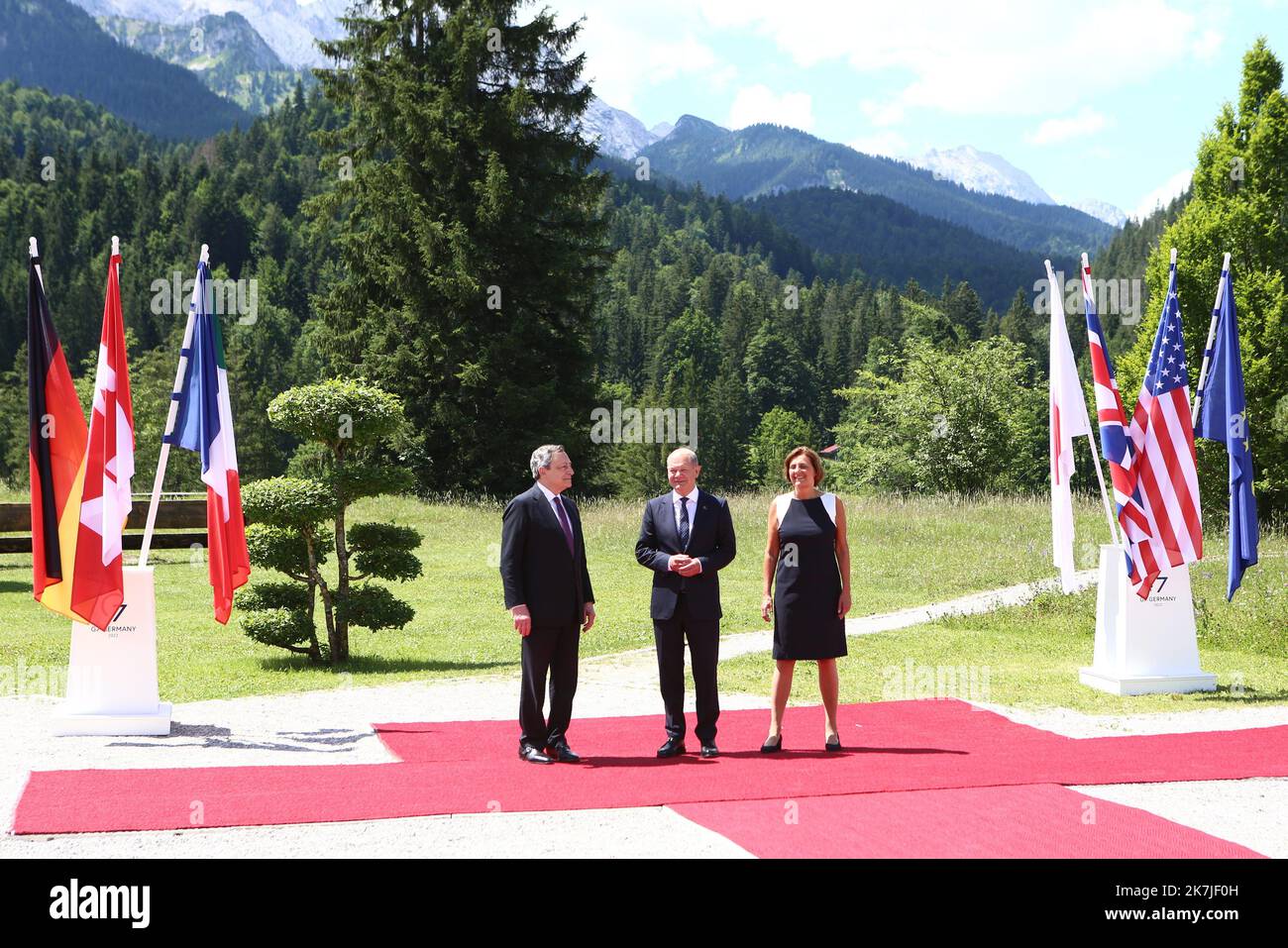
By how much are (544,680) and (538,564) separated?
0.83 metres

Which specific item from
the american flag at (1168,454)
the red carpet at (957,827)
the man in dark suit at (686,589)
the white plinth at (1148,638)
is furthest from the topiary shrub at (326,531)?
the red carpet at (957,827)

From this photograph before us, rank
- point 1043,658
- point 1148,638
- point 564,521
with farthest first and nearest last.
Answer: point 1043,658
point 1148,638
point 564,521

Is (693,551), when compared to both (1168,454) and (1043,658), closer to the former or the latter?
(1168,454)

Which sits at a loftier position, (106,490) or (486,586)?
(106,490)

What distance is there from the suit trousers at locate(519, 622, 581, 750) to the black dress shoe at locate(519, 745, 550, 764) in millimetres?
35

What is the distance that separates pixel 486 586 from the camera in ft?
79.7

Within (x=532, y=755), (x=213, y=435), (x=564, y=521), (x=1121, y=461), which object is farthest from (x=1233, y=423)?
(x=213, y=435)

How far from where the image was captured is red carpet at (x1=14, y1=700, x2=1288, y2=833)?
24.1 feet

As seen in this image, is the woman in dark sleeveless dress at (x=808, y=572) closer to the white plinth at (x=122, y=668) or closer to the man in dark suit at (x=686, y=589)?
the man in dark suit at (x=686, y=589)

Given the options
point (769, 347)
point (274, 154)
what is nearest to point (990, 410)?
point (769, 347)

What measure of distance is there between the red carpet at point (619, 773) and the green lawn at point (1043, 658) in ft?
5.89

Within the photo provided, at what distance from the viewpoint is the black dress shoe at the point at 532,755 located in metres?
9.01

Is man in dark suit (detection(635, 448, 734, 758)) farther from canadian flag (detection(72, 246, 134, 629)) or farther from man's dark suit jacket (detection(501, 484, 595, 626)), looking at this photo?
canadian flag (detection(72, 246, 134, 629))

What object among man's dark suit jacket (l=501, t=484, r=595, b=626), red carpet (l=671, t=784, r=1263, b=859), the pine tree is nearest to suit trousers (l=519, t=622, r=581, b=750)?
man's dark suit jacket (l=501, t=484, r=595, b=626)
